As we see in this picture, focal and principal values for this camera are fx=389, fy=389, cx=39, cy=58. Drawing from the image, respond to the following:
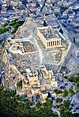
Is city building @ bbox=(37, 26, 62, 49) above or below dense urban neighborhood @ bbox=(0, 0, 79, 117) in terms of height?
above

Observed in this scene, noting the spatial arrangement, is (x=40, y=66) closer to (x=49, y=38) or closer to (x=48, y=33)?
(x=49, y=38)

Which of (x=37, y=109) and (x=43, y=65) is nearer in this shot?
(x=37, y=109)

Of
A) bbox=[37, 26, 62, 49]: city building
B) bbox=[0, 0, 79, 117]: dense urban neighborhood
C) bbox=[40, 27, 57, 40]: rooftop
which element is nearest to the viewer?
bbox=[0, 0, 79, 117]: dense urban neighborhood

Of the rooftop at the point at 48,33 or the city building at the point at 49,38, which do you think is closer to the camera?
the city building at the point at 49,38

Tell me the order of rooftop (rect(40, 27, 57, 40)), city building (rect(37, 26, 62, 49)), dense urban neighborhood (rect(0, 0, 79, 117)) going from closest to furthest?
1. dense urban neighborhood (rect(0, 0, 79, 117))
2. city building (rect(37, 26, 62, 49))
3. rooftop (rect(40, 27, 57, 40))

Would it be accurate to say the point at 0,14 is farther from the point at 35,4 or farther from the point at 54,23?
the point at 54,23

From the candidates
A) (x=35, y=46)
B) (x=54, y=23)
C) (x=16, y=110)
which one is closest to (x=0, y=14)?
(x=54, y=23)

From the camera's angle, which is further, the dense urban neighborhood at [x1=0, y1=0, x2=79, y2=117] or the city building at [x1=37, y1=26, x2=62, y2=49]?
the city building at [x1=37, y1=26, x2=62, y2=49]

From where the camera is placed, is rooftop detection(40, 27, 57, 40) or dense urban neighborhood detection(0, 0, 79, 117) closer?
dense urban neighborhood detection(0, 0, 79, 117)
